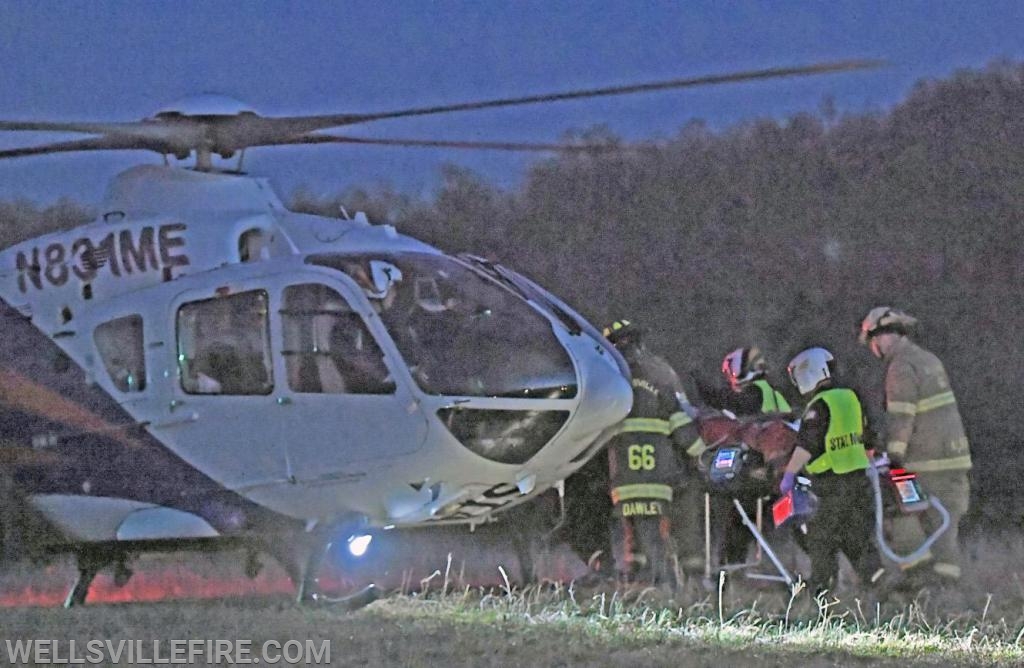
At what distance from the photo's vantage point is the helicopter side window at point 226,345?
10000 mm

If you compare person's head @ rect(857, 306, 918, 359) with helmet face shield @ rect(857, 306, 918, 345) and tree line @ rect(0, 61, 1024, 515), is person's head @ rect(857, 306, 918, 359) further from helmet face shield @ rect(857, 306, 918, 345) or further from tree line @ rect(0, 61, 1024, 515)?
tree line @ rect(0, 61, 1024, 515)

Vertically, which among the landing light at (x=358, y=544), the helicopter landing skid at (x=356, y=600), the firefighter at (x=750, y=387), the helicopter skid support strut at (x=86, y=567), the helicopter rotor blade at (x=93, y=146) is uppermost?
the helicopter rotor blade at (x=93, y=146)

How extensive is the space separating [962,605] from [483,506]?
2.80 m

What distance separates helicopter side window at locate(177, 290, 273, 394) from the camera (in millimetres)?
10000

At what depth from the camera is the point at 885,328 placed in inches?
432

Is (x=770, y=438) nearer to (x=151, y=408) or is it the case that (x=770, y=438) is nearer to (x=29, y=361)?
(x=151, y=408)

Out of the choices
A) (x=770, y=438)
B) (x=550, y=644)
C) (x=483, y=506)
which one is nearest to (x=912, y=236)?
(x=770, y=438)

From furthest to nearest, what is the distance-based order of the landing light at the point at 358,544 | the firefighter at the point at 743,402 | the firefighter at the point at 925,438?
the firefighter at the point at 743,402, the firefighter at the point at 925,438, the landing light at the point at 358,544

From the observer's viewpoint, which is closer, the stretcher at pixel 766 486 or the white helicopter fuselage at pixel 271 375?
the white helicopter fuselage at pixel 271 375

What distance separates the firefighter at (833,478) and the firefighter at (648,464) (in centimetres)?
99

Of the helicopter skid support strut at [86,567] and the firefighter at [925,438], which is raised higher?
the firefighter at [925,438]

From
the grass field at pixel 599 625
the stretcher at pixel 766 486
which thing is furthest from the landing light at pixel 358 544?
the stretcher at pixel 766 486

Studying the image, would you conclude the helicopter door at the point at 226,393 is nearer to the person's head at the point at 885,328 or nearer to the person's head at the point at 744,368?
the person's head at the point at 744,368

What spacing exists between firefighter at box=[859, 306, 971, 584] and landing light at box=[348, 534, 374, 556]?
3206 mm
